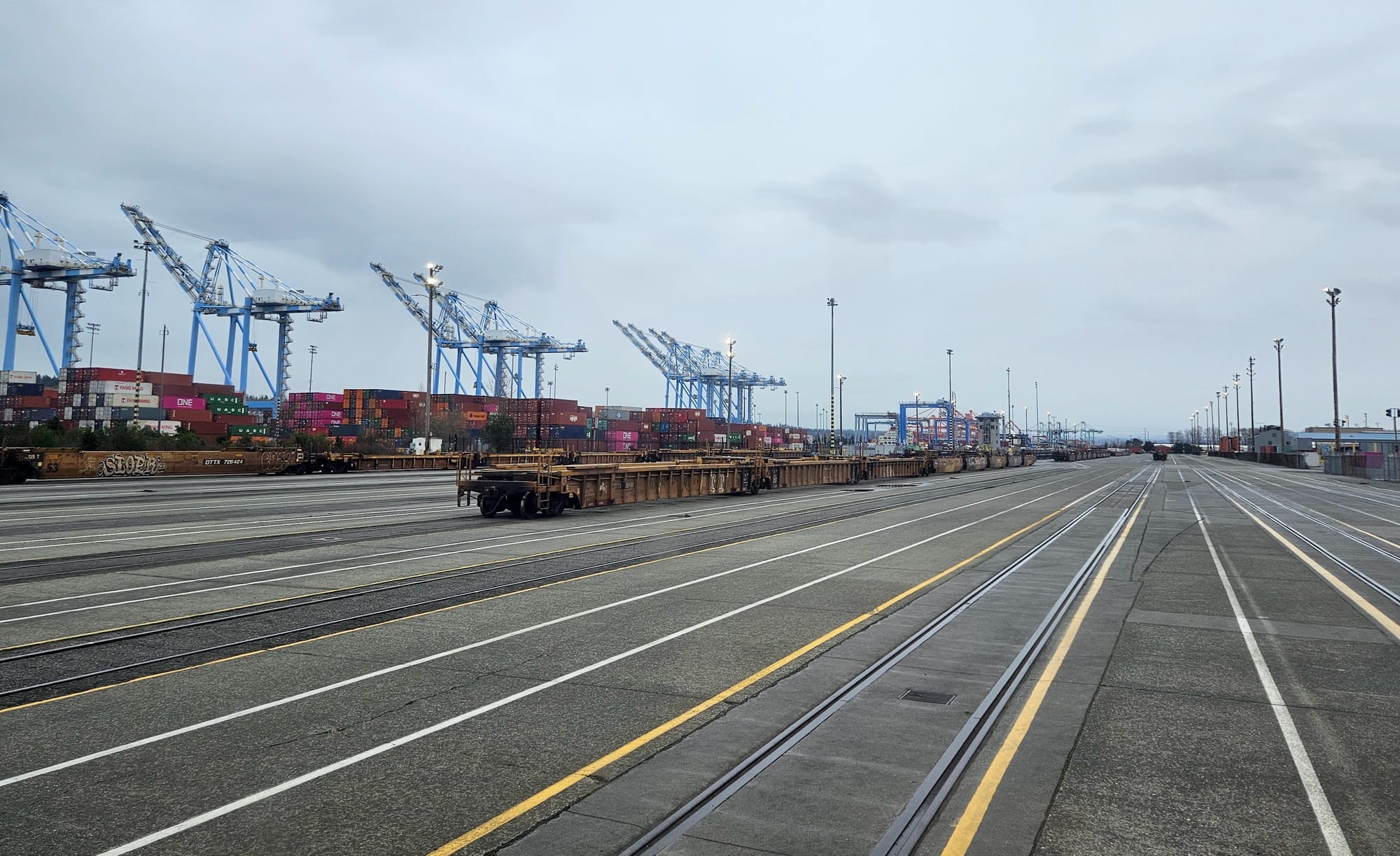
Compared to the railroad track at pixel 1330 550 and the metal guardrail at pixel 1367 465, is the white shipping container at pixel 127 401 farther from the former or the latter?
the metal guardrail at pixel 1367 465

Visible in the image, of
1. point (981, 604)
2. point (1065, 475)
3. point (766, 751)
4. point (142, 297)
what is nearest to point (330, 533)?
point (981, 604)

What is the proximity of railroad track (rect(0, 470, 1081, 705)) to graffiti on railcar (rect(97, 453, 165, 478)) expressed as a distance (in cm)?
3747

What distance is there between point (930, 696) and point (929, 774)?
6.48 feet

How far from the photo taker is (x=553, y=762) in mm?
5922

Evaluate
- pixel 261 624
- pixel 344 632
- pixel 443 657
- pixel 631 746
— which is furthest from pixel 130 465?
pixel 631 746

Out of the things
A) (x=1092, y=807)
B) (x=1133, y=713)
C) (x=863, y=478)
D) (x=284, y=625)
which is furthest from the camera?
(x=863, y=478)

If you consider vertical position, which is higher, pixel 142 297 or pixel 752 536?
pixel 142 297

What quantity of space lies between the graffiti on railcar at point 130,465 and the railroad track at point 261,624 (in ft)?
123

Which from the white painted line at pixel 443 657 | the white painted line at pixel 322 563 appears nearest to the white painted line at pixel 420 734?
the white painted line at pixel 443 657

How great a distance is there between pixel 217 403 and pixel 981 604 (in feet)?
300

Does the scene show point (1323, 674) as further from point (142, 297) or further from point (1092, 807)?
point (142, 297)

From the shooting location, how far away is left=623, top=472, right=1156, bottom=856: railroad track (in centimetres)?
481

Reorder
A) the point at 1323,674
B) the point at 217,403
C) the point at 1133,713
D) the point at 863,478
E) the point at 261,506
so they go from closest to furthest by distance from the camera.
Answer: the point at 1133,713 → the point at 1323,674 → the point at 261,506 → the point at 863,478 → the point at 217,403

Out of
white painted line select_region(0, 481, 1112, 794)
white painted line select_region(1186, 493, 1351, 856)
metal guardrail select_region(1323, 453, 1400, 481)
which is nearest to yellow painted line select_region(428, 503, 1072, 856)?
white painted line select_region(0, 481, 1112, 794)
